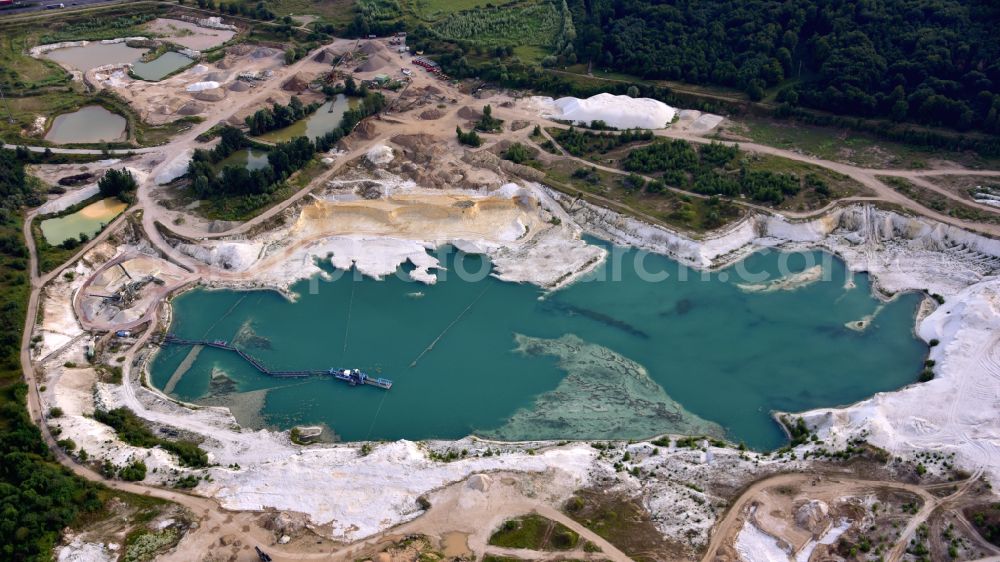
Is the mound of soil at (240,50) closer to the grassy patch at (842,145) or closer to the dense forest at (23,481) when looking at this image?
the dense forest at (23,481)

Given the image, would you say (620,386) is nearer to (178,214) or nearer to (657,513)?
(657,513)

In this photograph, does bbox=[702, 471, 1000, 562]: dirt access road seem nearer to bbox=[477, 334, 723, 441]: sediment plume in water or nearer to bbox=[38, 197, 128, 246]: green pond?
bbox=[477, 334, 723, 441]: sediment plume in water

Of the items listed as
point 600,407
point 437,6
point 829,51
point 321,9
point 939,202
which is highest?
point 829,51

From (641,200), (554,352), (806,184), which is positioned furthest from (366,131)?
(806,184)

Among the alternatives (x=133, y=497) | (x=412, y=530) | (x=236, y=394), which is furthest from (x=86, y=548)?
(x=412, y=530)

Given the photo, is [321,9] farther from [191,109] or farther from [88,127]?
[88,127]

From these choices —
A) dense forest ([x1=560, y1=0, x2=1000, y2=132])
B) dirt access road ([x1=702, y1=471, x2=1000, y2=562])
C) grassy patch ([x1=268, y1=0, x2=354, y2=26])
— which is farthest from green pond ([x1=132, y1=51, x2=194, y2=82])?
dirt access road ([x1=702, y1=471, x2=1000, y2=562])
